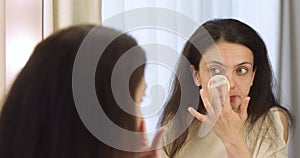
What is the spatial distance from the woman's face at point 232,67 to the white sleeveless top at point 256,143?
0.38 ft

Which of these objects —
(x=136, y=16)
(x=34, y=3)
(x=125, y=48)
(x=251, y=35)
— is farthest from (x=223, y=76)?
A: (x=125, y=48)

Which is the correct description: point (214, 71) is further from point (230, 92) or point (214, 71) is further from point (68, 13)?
point (68, 13)

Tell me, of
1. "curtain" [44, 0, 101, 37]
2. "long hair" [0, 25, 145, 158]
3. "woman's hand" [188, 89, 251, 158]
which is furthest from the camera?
"curtain" [44, 0, 101, 37]

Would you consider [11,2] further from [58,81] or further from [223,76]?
[58,81]

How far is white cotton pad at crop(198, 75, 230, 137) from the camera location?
4.18ft

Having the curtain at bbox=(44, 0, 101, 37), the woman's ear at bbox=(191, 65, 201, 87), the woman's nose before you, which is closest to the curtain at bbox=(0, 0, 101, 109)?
the curtain at bbox=(44, 0, 101, 37)

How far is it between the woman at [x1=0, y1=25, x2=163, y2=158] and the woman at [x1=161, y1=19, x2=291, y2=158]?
762 mm

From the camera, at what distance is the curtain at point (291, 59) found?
1874 mm

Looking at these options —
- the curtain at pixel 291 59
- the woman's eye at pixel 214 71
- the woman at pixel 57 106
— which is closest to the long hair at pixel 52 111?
the woman at pixel 57 106

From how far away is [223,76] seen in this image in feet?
4.40

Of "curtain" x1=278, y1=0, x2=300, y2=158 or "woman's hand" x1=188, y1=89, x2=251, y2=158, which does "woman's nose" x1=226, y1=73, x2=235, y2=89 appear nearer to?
"woman's hand" x1=188, y1=89, x2=251, y2=158

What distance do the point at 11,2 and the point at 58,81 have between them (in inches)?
37.6

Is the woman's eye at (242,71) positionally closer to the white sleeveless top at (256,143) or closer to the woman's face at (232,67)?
the woman's face at (232,67)

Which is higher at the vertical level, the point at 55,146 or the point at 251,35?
the point at 251,35
